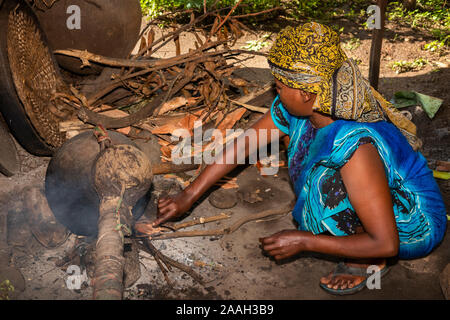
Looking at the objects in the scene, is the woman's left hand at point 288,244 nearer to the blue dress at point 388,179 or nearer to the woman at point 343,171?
the woman at point 343,171

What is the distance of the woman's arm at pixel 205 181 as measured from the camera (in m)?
2.46

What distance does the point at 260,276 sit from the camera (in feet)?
8.41

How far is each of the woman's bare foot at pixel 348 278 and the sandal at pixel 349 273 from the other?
12 millimetres

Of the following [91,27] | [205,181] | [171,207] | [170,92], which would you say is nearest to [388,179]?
[205,181]

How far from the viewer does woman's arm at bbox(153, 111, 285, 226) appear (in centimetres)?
246

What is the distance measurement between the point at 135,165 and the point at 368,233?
1.26 m

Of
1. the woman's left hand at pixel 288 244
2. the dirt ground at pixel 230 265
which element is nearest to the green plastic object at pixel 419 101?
the dirt ground at pixel 230 265

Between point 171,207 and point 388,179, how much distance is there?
125 centimetres

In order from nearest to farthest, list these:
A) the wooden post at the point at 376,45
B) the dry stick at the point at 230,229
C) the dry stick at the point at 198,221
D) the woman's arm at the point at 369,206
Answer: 1. the woman's arm at the point at 369,206
2. the dry stick at the point at 230,229
3. the dry stick at the point at 198,221
4. the wooden post at the point at 376,45

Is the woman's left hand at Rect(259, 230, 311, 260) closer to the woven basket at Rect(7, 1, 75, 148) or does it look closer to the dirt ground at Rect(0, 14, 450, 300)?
the dirt ground at Rect(0, 14, 450, 300)

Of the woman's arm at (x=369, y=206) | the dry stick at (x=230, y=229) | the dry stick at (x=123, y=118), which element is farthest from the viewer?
the dry stick at (x=123, y=118)

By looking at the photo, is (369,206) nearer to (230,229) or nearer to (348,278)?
(348,278)

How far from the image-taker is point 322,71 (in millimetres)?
1929

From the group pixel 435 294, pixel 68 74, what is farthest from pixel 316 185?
pixel 68 74
